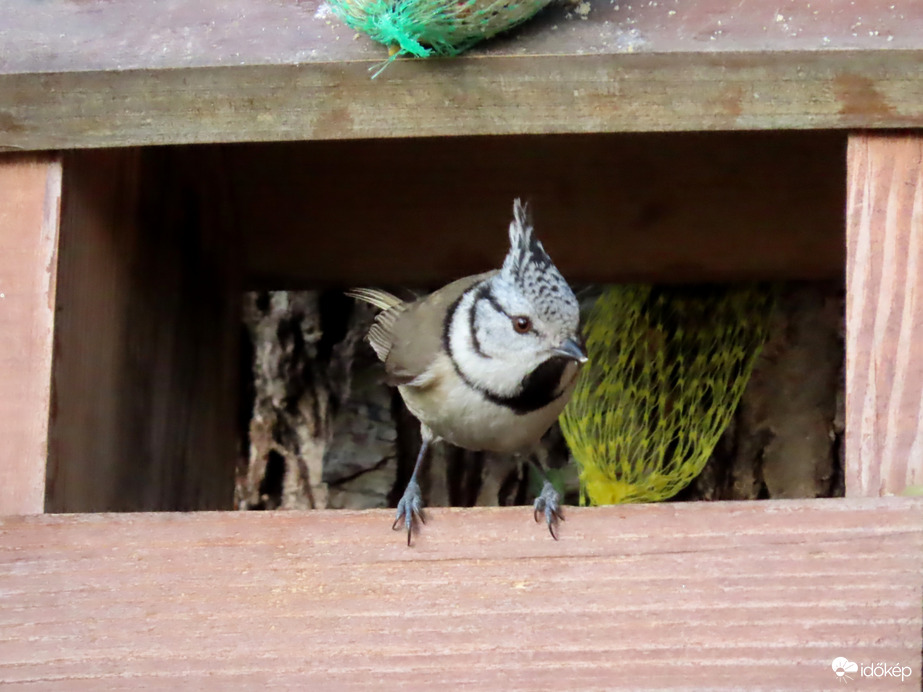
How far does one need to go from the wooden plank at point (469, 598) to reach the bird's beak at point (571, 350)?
43 cm

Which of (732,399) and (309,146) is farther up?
(309,146)

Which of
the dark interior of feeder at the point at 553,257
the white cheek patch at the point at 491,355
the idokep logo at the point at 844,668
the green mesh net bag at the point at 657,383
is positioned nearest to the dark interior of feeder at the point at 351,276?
the dark interior of feeder at the point at 553,257

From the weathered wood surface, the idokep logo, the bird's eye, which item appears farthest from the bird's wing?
the idokep logo

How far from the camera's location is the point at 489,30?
131cm

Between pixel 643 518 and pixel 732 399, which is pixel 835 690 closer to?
pixel 643 518

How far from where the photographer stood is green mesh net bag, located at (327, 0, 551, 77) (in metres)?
1.26

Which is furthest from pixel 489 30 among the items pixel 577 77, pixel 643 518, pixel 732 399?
pixel 732 399

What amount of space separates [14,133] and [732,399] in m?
1.29

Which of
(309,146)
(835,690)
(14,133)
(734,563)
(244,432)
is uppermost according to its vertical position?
(309,146)

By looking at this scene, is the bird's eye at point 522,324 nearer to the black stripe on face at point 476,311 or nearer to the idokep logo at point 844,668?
the black stripe on face at point 476,311

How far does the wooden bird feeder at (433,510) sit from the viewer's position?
114 cm

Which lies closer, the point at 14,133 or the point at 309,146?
the point at 14,133

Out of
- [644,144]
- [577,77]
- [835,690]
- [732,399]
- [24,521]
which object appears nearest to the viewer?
[835,690]
